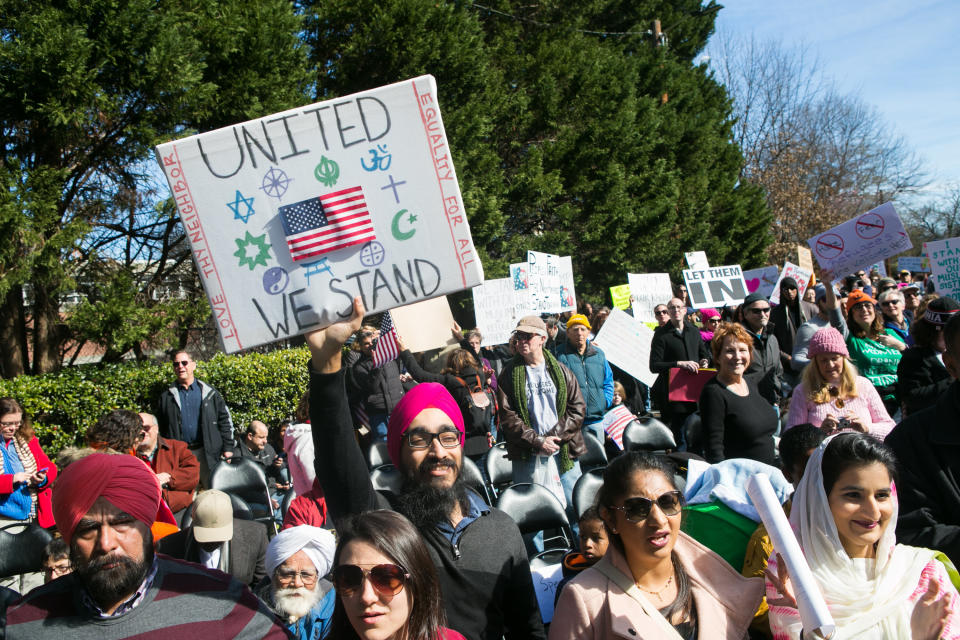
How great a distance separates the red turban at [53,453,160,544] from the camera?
212 centimetres

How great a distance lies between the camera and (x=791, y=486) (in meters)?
3.52

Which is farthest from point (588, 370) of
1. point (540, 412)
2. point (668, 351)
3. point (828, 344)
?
point (828, 344)

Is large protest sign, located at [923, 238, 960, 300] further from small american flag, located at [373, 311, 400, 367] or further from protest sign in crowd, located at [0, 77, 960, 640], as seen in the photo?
protest sign in crowd, located at [0, 77, 960, 640]

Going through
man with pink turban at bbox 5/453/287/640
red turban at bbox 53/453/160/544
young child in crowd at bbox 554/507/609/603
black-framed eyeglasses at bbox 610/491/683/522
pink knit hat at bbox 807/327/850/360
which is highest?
red turban at bbox 53/453/160/544

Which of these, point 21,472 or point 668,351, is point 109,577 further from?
point 668,351

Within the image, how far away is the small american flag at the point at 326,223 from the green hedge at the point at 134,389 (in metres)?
7.32

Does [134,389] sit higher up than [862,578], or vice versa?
[134,389]

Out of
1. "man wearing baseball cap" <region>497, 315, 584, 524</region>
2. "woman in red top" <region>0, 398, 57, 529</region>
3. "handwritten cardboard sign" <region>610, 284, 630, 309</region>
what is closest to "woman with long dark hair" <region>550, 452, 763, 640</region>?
"man wearing baseball cap" <region>497, 315, 584, 524</region>

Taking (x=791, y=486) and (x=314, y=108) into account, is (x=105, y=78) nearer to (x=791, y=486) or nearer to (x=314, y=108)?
(x=314, y=108)

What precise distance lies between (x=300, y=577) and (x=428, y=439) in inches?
48.1

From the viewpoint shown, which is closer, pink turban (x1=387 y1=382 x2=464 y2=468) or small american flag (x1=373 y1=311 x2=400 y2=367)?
pink turban (x1=387 y1=382 x2=464 y2=468)

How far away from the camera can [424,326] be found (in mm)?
9461

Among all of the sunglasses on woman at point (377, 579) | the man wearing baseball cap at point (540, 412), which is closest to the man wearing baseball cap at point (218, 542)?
the man wearing baseball cap at point (540, 412)

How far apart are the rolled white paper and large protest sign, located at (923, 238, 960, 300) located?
841cm
